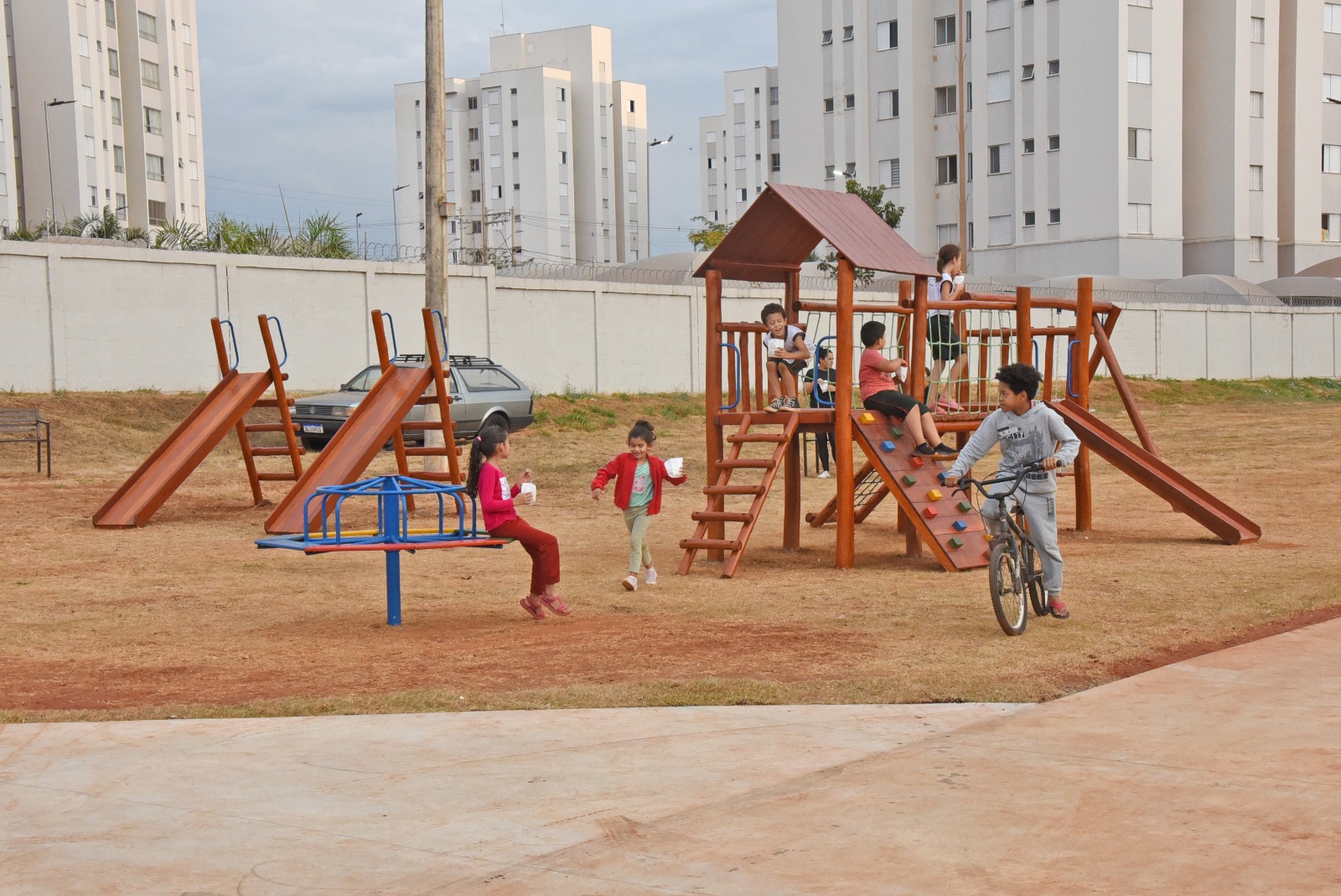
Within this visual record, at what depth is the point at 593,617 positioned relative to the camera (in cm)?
998

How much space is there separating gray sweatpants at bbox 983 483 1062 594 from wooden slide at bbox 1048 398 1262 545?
442 cm

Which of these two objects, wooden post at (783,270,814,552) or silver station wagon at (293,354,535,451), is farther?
silver station wagon at (293,354,535,451)

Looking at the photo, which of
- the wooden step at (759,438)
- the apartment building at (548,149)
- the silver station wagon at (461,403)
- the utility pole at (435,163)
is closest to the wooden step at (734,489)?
the wooden step at (759,438)

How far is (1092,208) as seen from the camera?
53469mm

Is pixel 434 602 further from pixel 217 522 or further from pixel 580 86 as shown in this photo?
pixel 580 86

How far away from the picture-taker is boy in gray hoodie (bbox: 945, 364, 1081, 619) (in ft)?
30.5

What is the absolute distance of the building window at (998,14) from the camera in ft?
183

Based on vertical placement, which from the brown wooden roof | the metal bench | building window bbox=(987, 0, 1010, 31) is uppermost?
building window bbox=(987, 0, 1010, 31)

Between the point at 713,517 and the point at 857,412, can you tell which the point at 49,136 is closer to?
the point at 713,517

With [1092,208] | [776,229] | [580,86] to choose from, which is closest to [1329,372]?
[1092,208]

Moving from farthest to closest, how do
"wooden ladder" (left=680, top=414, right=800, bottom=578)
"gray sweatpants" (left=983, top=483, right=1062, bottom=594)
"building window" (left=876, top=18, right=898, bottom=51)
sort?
1. "building window" (left=876, top=18, right=898, bottom=51)
2. "wooden ladder" (left=680, top=414, right=800, bottom=578)
3. "gray sweatpants" (left=983, top=483, right=1062, bottom=594)

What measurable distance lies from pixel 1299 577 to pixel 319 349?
67.5 ft

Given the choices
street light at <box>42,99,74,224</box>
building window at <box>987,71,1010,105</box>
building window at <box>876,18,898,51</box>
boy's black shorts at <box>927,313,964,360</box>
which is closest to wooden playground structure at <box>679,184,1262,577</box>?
boy's black shorts at <box>927,313,964,360</box>

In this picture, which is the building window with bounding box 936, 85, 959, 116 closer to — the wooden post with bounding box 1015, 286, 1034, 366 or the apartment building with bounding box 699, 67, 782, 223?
the wooden post with bounding box 1015, 286, 1034, 366
